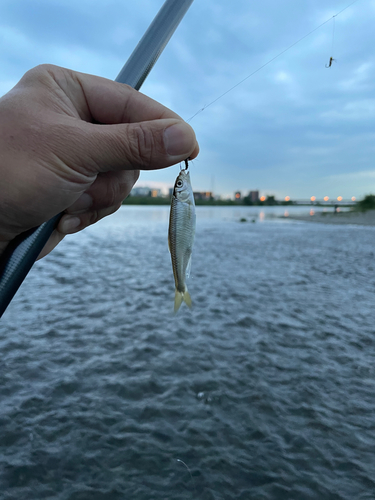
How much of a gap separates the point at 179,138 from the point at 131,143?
1.21 feet

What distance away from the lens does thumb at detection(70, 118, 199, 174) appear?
239 centimetres

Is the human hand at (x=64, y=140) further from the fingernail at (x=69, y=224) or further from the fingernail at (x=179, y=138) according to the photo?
the fingernail at (x=69, y=224)

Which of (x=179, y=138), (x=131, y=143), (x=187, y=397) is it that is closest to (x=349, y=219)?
(x=187, y=397)

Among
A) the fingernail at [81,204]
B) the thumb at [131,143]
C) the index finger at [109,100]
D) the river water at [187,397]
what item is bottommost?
the river water at [187,397]

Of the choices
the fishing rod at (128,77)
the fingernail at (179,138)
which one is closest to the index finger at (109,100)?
the fishing rod at (128,77)

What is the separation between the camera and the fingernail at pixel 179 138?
2467mm

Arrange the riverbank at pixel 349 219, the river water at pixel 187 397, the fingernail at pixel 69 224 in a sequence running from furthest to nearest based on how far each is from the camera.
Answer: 1. the riverbank at pixel 349 219
2. the river water at pixel 187 397
3. the fingernail at pixel 69 224

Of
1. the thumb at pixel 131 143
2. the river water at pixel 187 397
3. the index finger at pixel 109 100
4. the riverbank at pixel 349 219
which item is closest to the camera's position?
the thumb at pixel 131 143

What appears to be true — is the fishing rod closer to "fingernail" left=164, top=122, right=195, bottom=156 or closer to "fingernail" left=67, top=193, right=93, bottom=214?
"fingernail" left=164, top=122, right=195, bottom=156

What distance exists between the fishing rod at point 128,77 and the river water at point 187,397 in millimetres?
3724

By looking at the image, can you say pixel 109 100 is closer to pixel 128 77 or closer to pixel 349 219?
pixel 128 77

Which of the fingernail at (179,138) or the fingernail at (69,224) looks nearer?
the fingernail at (179,138)

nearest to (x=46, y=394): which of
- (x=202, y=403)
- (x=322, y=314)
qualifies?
(x=202, y=403)

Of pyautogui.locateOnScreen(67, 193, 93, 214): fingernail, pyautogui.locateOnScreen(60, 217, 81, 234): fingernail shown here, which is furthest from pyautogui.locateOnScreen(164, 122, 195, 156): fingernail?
pyautogui.locateOnScreen(60, 217, 81, 234): fingernail
